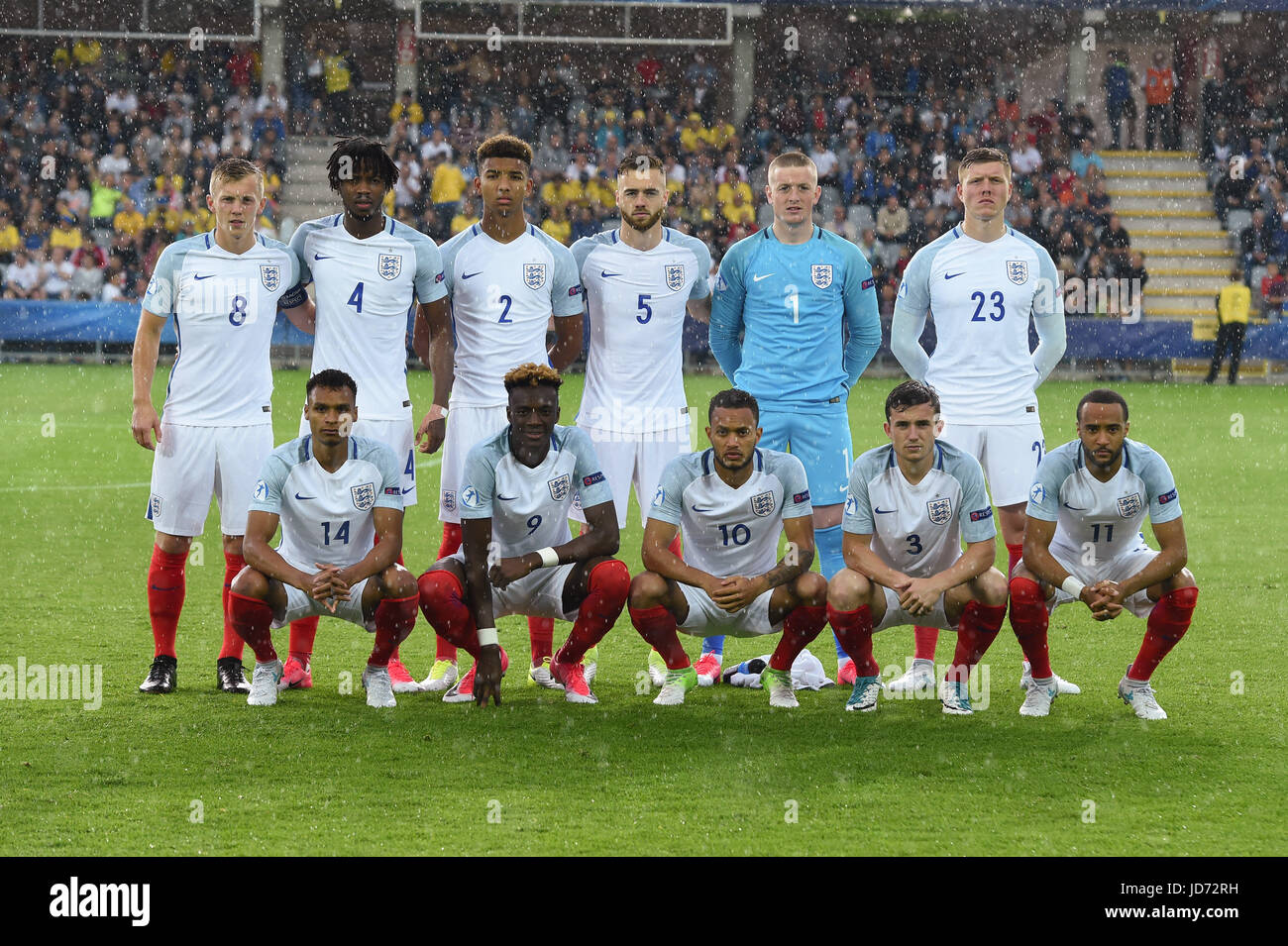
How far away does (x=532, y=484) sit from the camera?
19.9 ft

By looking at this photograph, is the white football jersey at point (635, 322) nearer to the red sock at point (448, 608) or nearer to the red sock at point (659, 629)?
the red sock at point (659, 629)

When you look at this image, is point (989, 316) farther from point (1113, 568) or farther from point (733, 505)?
point (733, 505)

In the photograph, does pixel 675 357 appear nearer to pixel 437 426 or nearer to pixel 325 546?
pixel 437 426

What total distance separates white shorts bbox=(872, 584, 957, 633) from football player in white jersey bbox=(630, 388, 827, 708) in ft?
0.79

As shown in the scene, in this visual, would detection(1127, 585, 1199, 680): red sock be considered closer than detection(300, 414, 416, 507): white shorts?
Yes

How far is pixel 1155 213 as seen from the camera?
2698 cm

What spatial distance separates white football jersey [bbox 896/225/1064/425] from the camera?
6.61 meters

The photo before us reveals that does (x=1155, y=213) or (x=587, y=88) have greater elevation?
(x=587, y=88)

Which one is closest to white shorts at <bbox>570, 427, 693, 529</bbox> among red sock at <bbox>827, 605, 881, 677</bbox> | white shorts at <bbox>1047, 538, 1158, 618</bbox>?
red sock at <bbox>827, 605, 881, 677</bbox>

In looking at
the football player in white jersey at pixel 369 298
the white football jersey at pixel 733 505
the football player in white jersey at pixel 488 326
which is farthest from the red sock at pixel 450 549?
the white football jersey at pixel 733 505

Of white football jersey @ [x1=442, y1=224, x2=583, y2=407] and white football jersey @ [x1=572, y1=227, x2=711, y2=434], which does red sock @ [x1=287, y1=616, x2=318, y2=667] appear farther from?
white football jersey @ [x1=572, y1=227, x2=711, y2=434]

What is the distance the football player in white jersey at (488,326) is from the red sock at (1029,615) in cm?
190

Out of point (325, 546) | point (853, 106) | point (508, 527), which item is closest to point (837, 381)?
point (508, 527)

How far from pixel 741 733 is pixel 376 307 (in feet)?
7.46
